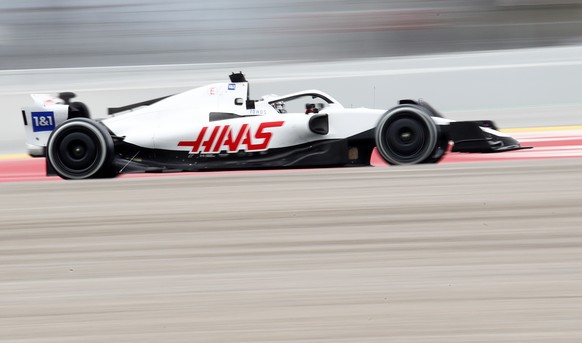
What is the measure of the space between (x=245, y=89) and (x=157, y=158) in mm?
875

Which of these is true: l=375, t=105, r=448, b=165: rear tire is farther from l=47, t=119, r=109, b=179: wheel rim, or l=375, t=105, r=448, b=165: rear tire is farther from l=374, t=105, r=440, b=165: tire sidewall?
l=47, t=119, r=109, b=179: wheel rim

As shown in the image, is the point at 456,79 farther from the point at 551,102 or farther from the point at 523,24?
the point at 523,24

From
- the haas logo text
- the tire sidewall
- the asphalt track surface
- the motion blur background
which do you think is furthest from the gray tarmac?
the motion blur background

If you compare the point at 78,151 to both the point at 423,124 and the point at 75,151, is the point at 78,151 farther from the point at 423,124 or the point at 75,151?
the point at 423,124

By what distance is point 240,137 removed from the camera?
6109mm

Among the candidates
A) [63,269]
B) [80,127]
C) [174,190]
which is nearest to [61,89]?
[80,127]

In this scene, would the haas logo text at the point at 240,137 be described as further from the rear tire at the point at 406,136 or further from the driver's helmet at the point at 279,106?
the rear tire at the point at 406,136

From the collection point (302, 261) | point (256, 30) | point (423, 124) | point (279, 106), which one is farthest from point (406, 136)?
point (256, 30)

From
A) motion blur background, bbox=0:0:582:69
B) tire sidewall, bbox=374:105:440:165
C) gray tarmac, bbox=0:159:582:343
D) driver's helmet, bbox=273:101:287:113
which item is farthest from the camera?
motion blur background, bbox=0:0:582:69

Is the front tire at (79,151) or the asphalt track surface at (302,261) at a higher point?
the front tire at (79,151)

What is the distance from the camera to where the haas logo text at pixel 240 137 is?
6109 mm

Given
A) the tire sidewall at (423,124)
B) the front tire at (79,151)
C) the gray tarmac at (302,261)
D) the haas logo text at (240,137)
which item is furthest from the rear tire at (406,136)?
the front tire at (79,151)

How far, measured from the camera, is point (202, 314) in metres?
2.85

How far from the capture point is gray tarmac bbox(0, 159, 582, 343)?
2.72m
